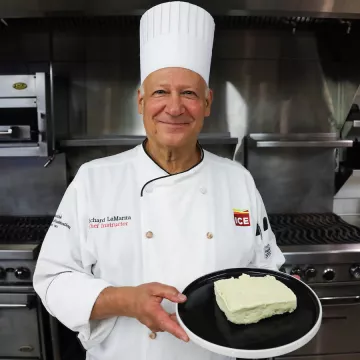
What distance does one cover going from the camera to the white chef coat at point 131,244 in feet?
2.98

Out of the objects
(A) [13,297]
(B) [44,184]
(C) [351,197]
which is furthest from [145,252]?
(C) [351,197]

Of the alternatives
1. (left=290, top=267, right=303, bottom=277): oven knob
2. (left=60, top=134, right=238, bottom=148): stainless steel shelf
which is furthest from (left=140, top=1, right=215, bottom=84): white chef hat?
(left=290, top=267, right=303, bottom=277): oven knob

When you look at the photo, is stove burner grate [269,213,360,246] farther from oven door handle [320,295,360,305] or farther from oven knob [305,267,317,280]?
oven door handle [320,295,360,305]

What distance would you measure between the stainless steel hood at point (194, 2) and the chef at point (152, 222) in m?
0.49

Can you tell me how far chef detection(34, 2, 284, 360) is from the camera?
909mm

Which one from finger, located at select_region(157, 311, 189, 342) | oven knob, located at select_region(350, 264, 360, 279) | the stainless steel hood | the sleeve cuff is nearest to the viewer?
finger, located at select_region(157, 311, 189, 342)

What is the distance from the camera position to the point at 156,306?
2.44ft

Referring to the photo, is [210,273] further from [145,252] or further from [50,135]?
[50,135]

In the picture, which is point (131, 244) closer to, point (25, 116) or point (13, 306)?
point (13, 306)

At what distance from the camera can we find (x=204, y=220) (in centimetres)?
100

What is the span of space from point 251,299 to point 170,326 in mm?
212

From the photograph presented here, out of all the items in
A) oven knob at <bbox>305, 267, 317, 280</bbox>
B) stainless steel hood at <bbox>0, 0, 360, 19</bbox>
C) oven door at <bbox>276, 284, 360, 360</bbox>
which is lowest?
oven door at <bbox>276, 284, 360, 360</bbox>

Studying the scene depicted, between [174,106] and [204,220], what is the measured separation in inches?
13.3

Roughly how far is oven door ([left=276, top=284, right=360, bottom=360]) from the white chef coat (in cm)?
80
